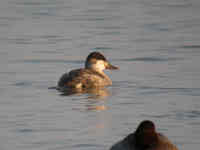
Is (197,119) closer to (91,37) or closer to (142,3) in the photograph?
(91,37)

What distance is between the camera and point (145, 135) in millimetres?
9344

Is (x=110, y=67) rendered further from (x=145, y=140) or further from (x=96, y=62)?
(x=145, y=140)

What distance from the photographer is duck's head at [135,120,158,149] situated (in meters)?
9.32

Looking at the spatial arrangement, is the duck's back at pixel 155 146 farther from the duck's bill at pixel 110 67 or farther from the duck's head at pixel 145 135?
the duck's bill at pixel 110 67

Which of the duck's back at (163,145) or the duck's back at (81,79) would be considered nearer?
the duck's back at (163,145)

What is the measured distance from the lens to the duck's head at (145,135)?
9320 mm

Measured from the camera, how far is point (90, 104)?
1505 centimetres

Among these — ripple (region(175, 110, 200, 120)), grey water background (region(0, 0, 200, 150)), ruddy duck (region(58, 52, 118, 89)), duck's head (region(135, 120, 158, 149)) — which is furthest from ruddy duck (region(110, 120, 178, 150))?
ruddy duck (region(58, 52, 118, 89))

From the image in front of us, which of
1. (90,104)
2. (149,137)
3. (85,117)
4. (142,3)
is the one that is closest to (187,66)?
(90,104)

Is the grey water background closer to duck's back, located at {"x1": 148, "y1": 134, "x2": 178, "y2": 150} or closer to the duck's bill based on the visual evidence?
the duck's bill

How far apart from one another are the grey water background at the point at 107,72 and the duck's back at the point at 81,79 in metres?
0.36

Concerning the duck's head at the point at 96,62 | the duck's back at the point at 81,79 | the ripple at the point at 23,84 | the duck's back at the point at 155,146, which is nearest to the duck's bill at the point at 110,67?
the duck's head at the point at 96,62

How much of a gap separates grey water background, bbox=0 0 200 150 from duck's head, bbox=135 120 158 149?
1781 millimetres

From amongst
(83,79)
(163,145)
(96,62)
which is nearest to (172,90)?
(83,79)
